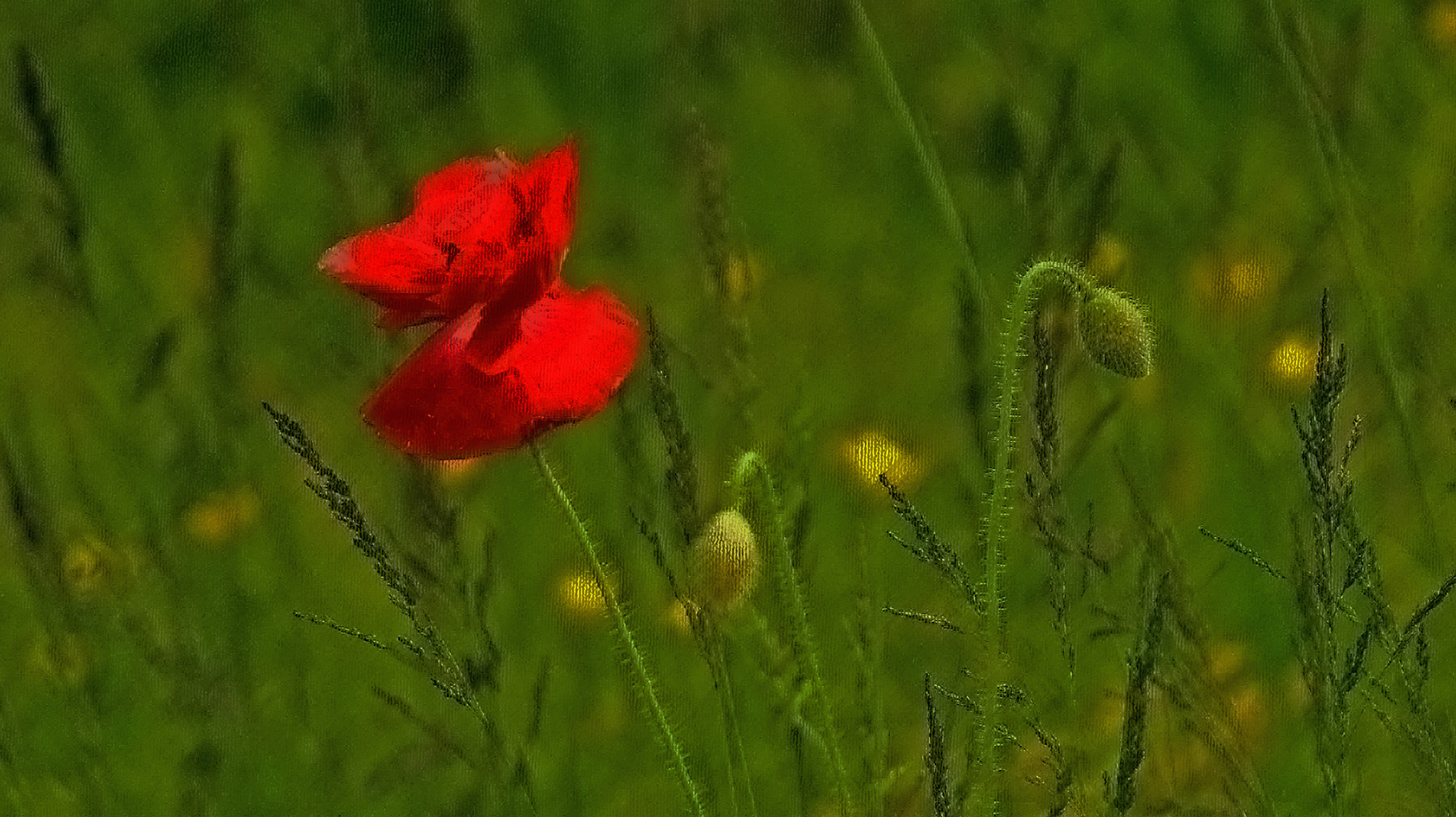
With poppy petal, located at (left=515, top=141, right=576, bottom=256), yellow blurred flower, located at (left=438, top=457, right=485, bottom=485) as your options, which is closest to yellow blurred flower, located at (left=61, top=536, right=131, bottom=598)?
yellow blurred flower, located at (left=438, top=457, right=485, bottom=485)

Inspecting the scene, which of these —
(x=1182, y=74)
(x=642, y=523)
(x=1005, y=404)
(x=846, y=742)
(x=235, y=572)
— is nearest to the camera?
(x=1005, y=404)

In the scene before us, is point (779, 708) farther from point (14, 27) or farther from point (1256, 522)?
point (14, 27)

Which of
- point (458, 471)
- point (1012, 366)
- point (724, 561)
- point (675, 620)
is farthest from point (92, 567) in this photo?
point (1012, 366)

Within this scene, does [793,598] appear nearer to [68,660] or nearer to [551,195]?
[551,195]

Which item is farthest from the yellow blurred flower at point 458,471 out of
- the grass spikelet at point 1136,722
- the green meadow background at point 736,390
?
the grass spikelet at point 1136,722

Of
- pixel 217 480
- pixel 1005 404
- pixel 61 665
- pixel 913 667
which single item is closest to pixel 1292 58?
pixel 1005 404

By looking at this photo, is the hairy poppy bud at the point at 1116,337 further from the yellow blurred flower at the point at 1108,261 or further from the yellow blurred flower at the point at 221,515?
the yellow blurred flower at the point at 221,515

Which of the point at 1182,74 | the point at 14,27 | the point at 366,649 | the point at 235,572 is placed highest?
the point at 14,27
